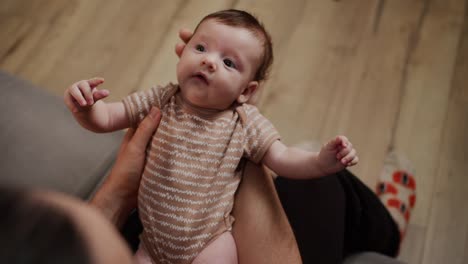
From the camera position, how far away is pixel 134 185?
0.86 metres

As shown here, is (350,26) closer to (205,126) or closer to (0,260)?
(205,126)

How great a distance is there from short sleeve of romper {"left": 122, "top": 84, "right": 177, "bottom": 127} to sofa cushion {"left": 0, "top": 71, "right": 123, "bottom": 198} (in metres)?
0.20

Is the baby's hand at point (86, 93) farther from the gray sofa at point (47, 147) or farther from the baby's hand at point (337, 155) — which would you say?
the baby's hand at point (337, 155)

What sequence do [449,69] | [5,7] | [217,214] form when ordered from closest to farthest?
[217,214] < [449,69] < [5,7]

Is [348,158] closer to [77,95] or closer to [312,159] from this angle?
[312,159]

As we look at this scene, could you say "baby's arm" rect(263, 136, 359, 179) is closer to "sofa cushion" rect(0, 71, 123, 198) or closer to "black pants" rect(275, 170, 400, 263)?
"black pants" rect(275, 170, 400, 263)

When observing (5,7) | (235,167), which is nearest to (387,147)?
(235,167)

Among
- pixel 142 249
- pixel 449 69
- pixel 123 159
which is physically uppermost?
pixel 449 69

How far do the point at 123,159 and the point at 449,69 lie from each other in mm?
1211

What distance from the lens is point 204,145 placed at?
80 centimetres

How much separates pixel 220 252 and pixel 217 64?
334mm

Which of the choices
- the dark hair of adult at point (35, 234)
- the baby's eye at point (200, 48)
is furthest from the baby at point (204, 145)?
the dark hair of adult at point (35, 234)

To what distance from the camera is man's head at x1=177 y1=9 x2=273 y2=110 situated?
31.3 inches

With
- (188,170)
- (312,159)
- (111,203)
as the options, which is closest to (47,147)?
(111,203)
